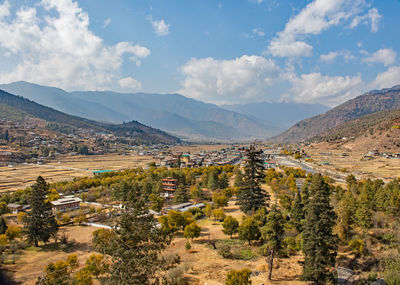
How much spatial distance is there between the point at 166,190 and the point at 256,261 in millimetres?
30750

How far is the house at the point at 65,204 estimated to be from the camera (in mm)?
38228

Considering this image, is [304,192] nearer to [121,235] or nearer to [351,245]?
[351,245]

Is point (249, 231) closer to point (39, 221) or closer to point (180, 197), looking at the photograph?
point (180, 197)

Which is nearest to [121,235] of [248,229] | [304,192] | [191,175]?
[248,229]

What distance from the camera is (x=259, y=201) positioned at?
2655 cm

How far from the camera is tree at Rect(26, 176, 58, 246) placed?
25875 millimetres

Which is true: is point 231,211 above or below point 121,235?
below

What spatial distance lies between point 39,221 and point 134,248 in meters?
24.1

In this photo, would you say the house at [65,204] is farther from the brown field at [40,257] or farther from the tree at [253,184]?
the tree at [253,184]

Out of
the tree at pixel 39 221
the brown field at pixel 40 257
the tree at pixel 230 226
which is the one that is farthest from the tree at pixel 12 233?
the tree at pixel 230 226

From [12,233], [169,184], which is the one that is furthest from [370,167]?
[12,233]

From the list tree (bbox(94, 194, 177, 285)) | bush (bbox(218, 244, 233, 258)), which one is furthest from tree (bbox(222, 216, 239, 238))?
tree (bbox(94, 194, 177, 285))

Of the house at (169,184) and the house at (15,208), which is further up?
the house at (169,184)

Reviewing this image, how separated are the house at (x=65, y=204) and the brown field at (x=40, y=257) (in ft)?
30.1
